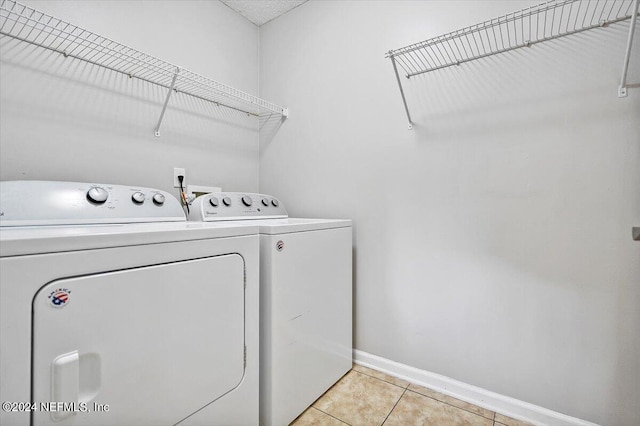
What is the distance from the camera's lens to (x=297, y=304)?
1.32 m

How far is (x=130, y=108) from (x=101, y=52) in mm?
268

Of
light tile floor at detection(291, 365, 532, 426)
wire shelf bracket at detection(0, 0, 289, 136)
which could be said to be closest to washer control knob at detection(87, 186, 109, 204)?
wire shelf bracket at detection(0, 0, 289, 136)

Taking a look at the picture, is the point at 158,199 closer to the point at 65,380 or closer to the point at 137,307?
the point at 137,307

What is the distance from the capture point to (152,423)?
858 millimetres

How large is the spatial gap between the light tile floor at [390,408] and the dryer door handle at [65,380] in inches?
35.4

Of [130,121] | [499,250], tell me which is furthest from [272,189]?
[499,250]

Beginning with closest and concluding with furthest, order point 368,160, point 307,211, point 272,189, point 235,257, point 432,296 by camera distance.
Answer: point 235,257 → point 432,296 → point 368,160 → point 307,211 → point 272,189

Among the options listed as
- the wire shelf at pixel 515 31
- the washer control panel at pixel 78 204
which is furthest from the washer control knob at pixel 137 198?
the wire shelf at pixel 515 31

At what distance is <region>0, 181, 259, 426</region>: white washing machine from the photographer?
659 mm

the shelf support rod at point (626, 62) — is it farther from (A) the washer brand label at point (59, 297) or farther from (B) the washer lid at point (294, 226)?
(A) the washer brand label at point (59, 297)

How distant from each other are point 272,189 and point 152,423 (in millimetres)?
1586

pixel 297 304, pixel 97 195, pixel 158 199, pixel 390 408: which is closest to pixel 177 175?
pixel 158 199

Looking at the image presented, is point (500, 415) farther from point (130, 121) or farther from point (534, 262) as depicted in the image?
point (130, 121)

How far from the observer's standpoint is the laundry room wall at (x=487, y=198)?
116 centimetres
